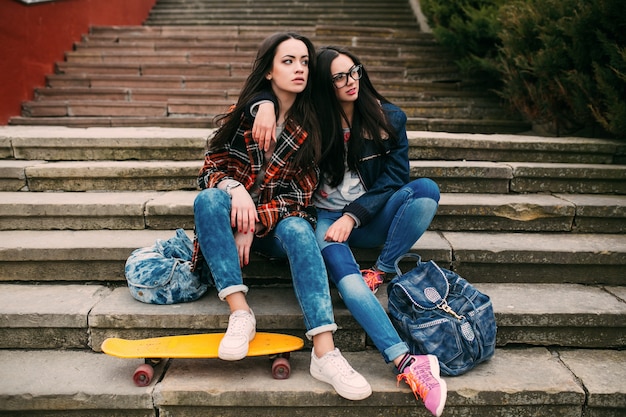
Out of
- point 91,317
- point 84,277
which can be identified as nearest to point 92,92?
point 84,277

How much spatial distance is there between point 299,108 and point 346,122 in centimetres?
28

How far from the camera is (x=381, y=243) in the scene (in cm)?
262

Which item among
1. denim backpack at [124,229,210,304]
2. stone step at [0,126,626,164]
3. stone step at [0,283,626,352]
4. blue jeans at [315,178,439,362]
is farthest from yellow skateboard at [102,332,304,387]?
stone step at [0,126,626,164]

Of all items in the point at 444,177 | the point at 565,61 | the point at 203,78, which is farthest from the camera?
the point at 203,78

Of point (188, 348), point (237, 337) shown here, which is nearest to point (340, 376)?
point (237, 337)

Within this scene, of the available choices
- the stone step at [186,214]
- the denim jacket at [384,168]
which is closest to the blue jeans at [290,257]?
the denim jacket at [384,168]

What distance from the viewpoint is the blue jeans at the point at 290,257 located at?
81.8 inches

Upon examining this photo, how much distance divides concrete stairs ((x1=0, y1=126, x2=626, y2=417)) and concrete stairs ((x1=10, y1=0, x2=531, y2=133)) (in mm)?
1584

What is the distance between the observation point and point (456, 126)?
4836 mm

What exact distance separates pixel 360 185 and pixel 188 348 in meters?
1.21

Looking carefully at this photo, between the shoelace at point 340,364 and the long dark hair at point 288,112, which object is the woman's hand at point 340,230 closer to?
the long dark hair at point 288,112

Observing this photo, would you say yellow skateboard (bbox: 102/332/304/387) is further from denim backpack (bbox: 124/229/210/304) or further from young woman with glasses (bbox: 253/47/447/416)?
young woman with glasses (bbox: 253/47/447/416)

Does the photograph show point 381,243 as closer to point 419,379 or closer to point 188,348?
point 419,379

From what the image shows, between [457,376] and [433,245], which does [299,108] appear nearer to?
[433,245]
